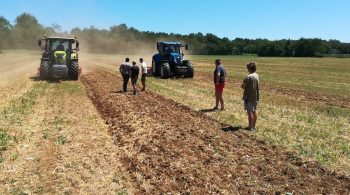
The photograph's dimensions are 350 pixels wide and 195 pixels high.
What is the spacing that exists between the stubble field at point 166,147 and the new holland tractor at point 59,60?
22.0 feet

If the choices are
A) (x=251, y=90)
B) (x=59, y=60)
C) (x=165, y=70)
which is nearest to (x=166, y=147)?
(x=251, y=90)

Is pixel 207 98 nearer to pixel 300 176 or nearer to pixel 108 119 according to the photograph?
pixel 108 119

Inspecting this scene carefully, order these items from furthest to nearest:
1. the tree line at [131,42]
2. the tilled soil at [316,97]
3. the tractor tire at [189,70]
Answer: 1. the tree line at [131,42]
2. the tractor tire at [189,70]
3. the tilled soil at [316,97]

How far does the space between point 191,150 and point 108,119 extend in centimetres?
465

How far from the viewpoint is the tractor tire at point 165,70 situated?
27.7m

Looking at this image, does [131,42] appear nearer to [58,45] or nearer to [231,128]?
[58,45]

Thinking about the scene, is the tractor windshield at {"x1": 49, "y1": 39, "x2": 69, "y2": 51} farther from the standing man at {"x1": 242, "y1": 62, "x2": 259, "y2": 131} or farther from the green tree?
the green tree

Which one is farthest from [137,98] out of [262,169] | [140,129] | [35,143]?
[262,169]

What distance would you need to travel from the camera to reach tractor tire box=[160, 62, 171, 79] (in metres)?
27.7

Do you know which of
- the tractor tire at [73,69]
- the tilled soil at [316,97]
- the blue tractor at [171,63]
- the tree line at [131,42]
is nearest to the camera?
the tilled soil at [316,97]

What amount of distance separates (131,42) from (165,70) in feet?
147

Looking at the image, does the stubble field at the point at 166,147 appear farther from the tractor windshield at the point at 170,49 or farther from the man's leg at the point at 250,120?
the tractor windshield at the point at 170,49

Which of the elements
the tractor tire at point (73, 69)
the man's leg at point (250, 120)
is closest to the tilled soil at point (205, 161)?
the man's leg at point (250, 120)

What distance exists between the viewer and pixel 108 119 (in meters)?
13.3
